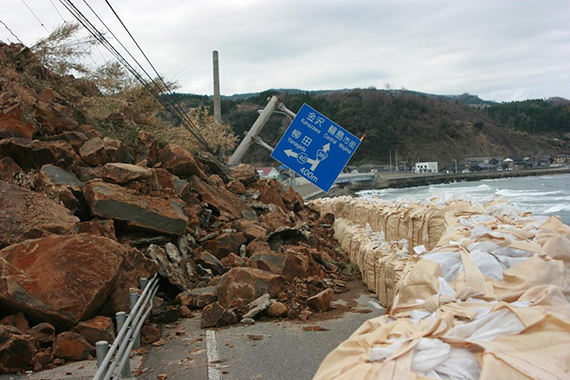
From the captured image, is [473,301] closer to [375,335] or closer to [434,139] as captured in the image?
Result: [375,335]

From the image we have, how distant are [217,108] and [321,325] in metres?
15.1

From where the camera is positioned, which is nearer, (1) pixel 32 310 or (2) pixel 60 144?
(1) pixel 32 310

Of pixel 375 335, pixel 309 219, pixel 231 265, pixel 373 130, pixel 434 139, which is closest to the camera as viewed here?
pixel 375 335

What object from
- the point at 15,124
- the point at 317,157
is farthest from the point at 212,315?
the point at 15,124

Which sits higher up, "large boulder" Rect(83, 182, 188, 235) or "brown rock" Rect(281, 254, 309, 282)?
"large boulder" Rect(83, 182, 188, 235)

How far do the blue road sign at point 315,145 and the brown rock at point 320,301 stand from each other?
3.29 meters

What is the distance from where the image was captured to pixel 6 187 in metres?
7.54

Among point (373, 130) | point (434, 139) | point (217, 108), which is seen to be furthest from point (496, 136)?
point (217, 108)

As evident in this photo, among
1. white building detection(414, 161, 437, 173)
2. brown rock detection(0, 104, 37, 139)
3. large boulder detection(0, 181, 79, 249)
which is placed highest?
brown rock detection(0, 104, 37, 139)

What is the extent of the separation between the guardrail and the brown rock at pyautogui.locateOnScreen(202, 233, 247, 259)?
266 centimetres

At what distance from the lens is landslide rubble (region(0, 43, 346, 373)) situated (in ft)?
19.9

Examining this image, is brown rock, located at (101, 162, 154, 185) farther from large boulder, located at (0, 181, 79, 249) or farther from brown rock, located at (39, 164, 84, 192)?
large boulder, located at (0, 181, 79, 249)

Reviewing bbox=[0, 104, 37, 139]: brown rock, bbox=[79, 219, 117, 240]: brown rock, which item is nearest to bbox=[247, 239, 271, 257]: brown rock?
bbox=[79, 219, 117, 240]: brown rock

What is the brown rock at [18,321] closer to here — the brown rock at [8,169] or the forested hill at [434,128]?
the brown rock at [8,169]
